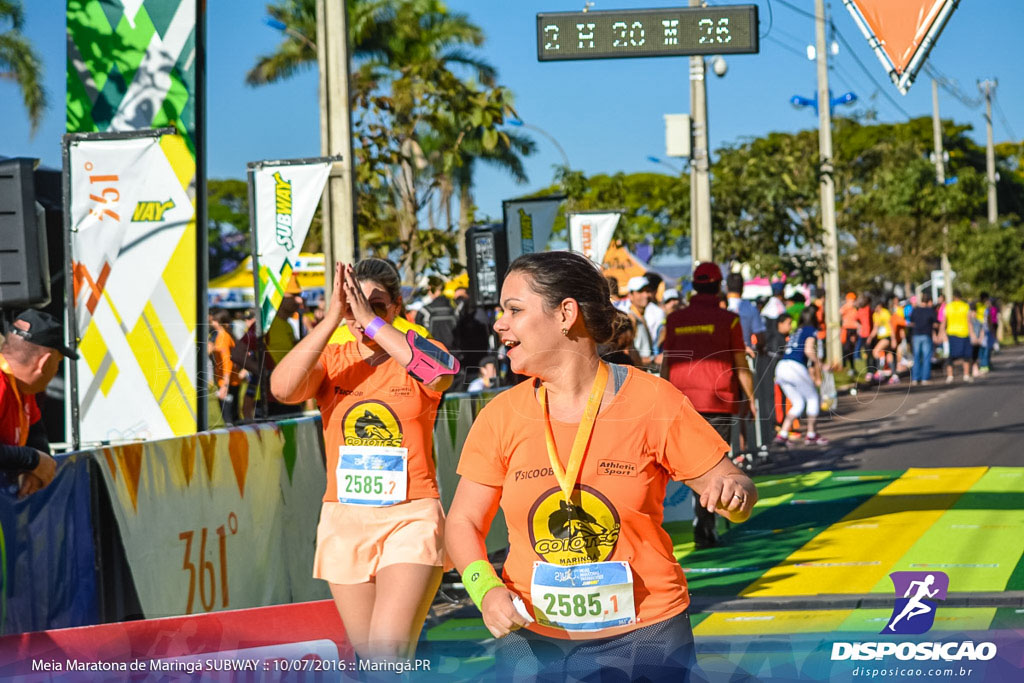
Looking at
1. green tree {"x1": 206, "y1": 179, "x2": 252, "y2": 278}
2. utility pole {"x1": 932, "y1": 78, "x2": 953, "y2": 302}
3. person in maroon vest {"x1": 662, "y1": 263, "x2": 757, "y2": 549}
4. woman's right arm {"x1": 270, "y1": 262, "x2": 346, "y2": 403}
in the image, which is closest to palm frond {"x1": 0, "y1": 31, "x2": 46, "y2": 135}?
person in maroon vest {"x1": 662, "y1": 263, "x2": 757, "y2": 549}

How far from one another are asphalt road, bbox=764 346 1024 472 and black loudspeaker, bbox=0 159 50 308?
6.44 metres

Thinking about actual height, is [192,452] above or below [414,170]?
below

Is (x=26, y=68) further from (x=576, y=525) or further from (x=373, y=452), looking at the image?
(x=576, y=525)

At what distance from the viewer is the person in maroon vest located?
8680mm

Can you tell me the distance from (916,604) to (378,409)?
89.0 inches

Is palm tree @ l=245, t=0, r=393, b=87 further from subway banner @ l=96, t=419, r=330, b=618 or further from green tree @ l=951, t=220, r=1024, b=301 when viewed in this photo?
green tree @ l=951, t=220, r=1024, b=301

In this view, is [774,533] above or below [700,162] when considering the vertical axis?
below

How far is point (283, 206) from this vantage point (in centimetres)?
930

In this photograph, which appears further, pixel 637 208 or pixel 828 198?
pixel 637 208

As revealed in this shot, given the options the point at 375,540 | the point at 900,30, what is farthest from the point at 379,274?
the point at 900,30

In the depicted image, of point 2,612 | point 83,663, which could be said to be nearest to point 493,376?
point 2,612

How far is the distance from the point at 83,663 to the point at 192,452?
3372mm

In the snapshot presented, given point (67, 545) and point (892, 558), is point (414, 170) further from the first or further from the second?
point (67, 545)

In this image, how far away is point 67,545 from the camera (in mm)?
5406
